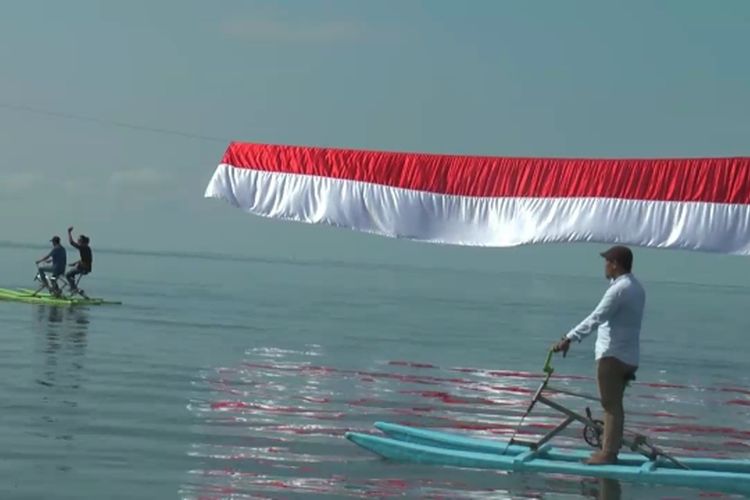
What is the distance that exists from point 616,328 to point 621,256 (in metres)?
0.65

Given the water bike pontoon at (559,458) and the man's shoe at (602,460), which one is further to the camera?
the man's shoe at (602,460)

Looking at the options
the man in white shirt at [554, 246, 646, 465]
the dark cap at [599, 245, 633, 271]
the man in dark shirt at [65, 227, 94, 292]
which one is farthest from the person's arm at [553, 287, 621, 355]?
the man in dark shirt at [65, 227, 94, 292]

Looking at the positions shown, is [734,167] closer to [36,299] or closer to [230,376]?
[230,376]

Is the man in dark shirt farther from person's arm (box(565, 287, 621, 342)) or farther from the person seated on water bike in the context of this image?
person's arm (box(565, 287, 621, 342))

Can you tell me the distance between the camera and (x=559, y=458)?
13000 mm

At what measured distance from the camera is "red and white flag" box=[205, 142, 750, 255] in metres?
12.4

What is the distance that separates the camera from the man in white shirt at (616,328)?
468 inches

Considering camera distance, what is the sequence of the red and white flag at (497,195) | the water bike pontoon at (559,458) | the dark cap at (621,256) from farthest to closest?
the red and white flag at (497,195) → the water bike pontoon at (559,458) → the dark cap at (621,256)

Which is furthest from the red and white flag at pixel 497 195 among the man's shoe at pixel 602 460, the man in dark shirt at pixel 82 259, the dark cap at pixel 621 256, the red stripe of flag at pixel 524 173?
the man in dark shirt at pixel 82 259

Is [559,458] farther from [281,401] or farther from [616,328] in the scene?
[281,401]

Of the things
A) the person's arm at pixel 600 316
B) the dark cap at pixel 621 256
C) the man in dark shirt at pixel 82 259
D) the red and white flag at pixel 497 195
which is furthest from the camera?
the man in dark shirt at pixel 82 259

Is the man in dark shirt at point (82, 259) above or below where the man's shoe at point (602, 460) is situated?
above

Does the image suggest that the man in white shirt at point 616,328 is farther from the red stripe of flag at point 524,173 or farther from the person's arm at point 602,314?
the red stripe of flag at point 524,173

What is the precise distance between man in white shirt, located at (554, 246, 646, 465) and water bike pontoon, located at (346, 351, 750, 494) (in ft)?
0.89
